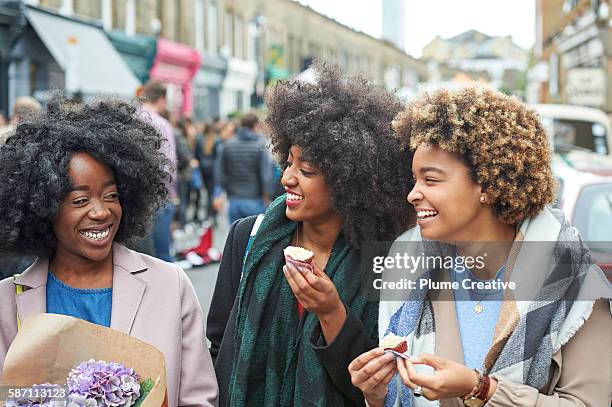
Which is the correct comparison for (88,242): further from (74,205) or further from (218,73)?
(218,73)

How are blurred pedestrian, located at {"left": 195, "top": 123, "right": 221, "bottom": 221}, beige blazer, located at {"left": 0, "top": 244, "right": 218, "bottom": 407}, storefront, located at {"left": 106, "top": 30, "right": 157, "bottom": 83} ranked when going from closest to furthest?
beige blazer, located at {"left": 0, "top": 244, "right": 218, "bottom": 407}, blurred pedestrian, located at {"left": 195, "top": 123, "right": 221, "bottom": 221}, storefront, located at {"left": 106, "top": 30, "right": 157, "bottom": 83}

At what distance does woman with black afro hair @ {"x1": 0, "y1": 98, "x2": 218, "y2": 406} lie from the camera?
2.76 meters

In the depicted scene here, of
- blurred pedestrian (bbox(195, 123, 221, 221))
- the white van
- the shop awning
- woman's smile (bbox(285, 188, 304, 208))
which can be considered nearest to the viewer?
woman's smile (bbox(285, 188, 304, 208))

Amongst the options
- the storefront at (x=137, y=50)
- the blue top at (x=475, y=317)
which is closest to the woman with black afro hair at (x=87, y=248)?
the blue top at (x=475, y=317)

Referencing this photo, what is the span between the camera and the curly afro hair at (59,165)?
2.79m

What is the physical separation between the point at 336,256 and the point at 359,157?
33cm

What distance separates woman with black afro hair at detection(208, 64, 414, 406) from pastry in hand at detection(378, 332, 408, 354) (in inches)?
14.5

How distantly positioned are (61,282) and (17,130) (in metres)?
0.51

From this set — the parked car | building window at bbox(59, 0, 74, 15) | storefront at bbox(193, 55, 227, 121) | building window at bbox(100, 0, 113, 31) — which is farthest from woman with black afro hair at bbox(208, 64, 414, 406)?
storefront at bbox(193, 55, 227, 121)

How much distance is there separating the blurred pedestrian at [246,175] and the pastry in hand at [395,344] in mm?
8333

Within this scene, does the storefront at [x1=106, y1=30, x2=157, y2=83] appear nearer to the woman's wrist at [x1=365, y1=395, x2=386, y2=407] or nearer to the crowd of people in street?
the crowd of people in street

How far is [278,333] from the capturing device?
2920 millimetres

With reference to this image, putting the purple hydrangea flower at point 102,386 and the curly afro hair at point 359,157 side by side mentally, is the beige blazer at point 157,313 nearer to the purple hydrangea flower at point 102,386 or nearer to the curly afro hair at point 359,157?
Answer: the purple hydrangea flower at point 102,386

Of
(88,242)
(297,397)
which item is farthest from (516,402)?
(88,242)
